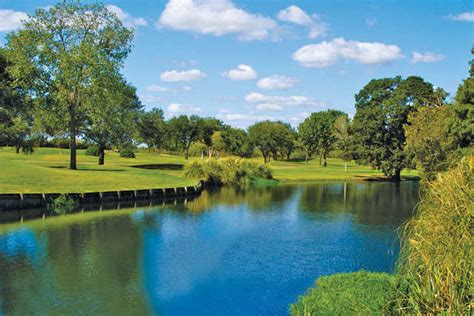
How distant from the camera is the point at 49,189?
40.2 metres

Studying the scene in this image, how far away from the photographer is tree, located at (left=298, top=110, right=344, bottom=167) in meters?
116

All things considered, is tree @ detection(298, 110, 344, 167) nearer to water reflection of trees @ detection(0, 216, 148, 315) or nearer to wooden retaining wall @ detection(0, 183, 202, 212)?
wooden retaining wall @ detection(0, 183, 202, 212)

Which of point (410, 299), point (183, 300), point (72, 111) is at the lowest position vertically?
point (183, 300)

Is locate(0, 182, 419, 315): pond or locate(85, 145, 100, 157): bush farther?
locate(85, 145, 100, 157): bush

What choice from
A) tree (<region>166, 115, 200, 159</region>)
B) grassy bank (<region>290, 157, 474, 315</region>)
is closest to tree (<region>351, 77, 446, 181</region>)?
tree (<region>166, 115, 200, 159</region>)

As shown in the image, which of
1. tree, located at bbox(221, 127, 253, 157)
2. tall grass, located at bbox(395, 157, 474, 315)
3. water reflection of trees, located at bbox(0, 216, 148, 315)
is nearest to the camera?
tall grass, located at bbox(395, 157, 474, 315)

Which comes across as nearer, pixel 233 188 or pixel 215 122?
pixel 233 188

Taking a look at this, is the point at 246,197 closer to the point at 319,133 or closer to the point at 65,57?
the point at 65,57

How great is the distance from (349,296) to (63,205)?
30.2m

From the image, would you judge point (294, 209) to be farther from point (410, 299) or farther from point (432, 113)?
point (410, 299)

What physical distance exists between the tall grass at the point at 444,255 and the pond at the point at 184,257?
654cm

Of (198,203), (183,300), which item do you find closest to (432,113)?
(198,203)

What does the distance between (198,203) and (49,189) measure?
42.8 ft

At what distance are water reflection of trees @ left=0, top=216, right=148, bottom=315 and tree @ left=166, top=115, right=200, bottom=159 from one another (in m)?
91.2
